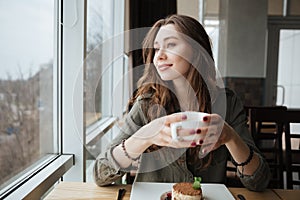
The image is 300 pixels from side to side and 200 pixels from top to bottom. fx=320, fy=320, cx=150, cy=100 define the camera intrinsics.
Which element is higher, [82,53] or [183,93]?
[82,53]

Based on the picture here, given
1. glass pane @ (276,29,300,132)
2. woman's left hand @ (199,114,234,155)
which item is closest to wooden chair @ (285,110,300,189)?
woman's left hand @ (199,114,234,155)

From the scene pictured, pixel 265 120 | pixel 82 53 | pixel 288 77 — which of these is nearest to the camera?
pixel 82 53

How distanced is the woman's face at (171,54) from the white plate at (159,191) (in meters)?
0.28

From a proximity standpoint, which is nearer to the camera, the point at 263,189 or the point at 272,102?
the point at 263,189

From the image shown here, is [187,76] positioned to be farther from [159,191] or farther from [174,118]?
[159,191]

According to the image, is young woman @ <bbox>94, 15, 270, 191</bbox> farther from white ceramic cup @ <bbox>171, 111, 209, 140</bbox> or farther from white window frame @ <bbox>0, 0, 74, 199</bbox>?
white window frame @ <bbox>0, 0, 74, 199</bbox>

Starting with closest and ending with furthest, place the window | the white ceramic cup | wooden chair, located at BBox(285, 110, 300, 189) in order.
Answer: the white ceramic cup < the window < wooden chair, located at BBox(285, 110, 300, 189)

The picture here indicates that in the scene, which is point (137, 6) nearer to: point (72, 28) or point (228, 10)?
point (72, 28)

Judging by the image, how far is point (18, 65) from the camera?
2.63 ft

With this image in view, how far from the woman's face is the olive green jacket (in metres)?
0.11

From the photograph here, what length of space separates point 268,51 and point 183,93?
316cm

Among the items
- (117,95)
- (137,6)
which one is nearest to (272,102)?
(137,6)

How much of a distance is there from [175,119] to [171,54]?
0.12 meters

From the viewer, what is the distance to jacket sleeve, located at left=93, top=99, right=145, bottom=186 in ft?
2.39
